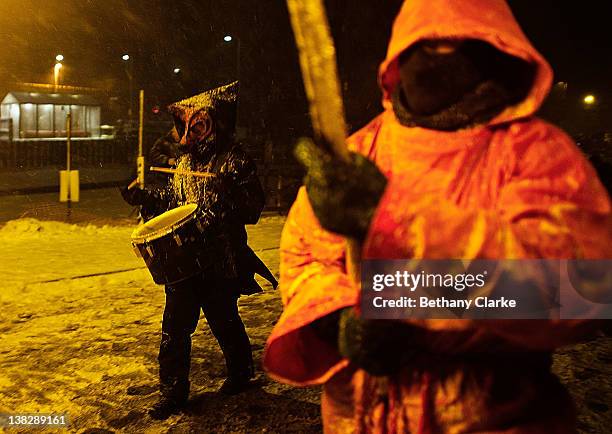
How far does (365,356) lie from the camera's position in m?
1.50

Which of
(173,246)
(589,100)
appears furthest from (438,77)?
(589,100)

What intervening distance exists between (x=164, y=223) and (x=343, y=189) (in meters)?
3.21

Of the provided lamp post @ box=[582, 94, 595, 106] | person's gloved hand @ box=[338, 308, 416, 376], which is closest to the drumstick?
person's gloved hand @ box=[338, 308, 416, 376]

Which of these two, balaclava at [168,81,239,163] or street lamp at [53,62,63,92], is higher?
street lamp at [53,62,63,92]

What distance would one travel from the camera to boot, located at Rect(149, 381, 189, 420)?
180 inches

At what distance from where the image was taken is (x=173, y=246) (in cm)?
425

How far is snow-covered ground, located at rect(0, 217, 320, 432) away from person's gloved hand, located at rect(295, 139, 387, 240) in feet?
10.8

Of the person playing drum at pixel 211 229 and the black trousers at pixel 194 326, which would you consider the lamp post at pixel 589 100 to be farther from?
the black trousers at pixel 194 326

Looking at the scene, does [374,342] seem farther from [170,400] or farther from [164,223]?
[170,400]

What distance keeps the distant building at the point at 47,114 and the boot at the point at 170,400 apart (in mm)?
28438

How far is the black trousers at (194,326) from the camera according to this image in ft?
15.3

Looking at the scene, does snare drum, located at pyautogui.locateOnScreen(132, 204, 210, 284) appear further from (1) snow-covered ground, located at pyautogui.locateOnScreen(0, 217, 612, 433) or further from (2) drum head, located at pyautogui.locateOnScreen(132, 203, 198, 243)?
(1) snow-covered ground, located at pyautogui.locateOnScreen(0, 217, 612, 433)

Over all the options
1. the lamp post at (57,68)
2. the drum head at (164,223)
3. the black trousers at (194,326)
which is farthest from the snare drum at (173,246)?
the lamp post at (57,68)

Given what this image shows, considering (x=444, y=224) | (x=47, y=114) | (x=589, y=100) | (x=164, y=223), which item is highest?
(x=589, y=100)
